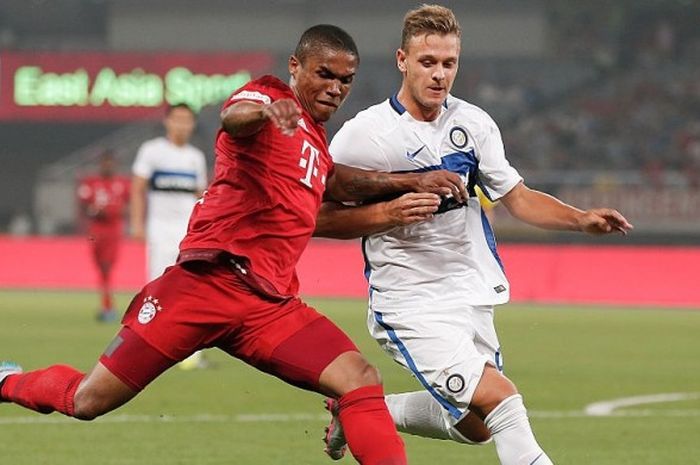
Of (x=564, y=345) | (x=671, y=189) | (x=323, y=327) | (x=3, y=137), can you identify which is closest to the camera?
(x=323, y=327)

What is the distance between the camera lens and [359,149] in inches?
287

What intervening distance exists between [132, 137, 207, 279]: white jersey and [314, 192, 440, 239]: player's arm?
24.2 feet

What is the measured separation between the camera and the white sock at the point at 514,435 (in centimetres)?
670

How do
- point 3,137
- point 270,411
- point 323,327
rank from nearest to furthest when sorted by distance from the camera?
1. point 323,327
2. point 270,411
3. point 3,137

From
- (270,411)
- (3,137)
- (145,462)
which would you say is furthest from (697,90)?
(145,462)

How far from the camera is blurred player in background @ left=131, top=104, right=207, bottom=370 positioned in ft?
48.0

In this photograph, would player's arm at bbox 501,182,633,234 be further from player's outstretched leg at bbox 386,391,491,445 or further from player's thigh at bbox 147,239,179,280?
player's thigh at bbox 147,239,179,280

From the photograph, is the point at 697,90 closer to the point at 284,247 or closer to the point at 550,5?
the point at 550,5

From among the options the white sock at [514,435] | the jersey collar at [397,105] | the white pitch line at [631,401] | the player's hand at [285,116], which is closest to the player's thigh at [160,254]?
the white pitch line at [631,401]

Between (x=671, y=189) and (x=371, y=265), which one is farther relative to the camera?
(x=671, y=189)

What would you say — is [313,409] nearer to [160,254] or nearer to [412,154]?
[160,254]

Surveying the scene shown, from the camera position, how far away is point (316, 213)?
6750mm

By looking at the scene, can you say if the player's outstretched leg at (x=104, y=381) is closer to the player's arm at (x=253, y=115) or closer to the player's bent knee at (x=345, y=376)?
the player's bent knee at (x=345, y=376)

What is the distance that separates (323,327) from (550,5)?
114 feet
